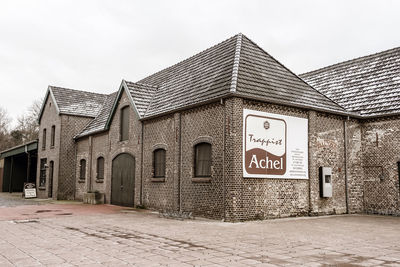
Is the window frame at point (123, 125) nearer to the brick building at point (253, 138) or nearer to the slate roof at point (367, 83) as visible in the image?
the brick building at point (253, 138)

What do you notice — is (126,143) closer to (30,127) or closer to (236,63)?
(236,63)

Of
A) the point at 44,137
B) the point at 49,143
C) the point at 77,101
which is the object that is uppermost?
the point at 77,101

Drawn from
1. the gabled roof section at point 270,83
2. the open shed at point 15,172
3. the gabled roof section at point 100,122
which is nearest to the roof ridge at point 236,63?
the gabled roof section at point 270,83

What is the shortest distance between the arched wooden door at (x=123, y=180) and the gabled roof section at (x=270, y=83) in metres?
7.42

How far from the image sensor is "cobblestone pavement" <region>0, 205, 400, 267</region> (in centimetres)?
620

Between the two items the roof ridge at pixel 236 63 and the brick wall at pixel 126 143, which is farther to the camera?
the brick wall at pixel 126 143

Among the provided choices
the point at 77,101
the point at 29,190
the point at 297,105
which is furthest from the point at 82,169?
the point at 297,105

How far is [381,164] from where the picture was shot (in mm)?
15578

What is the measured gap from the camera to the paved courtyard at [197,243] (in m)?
6.20

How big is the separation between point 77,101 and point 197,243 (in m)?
21.3

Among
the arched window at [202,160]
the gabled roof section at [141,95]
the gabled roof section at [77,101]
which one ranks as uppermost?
the gabled roof section at [77,101]

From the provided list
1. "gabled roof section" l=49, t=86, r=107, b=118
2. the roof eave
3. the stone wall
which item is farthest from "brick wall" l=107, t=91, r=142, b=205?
the roof eave

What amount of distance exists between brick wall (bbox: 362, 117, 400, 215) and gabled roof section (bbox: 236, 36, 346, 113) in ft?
5.54

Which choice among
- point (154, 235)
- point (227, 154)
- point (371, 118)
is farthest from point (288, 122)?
point (154, 235)
